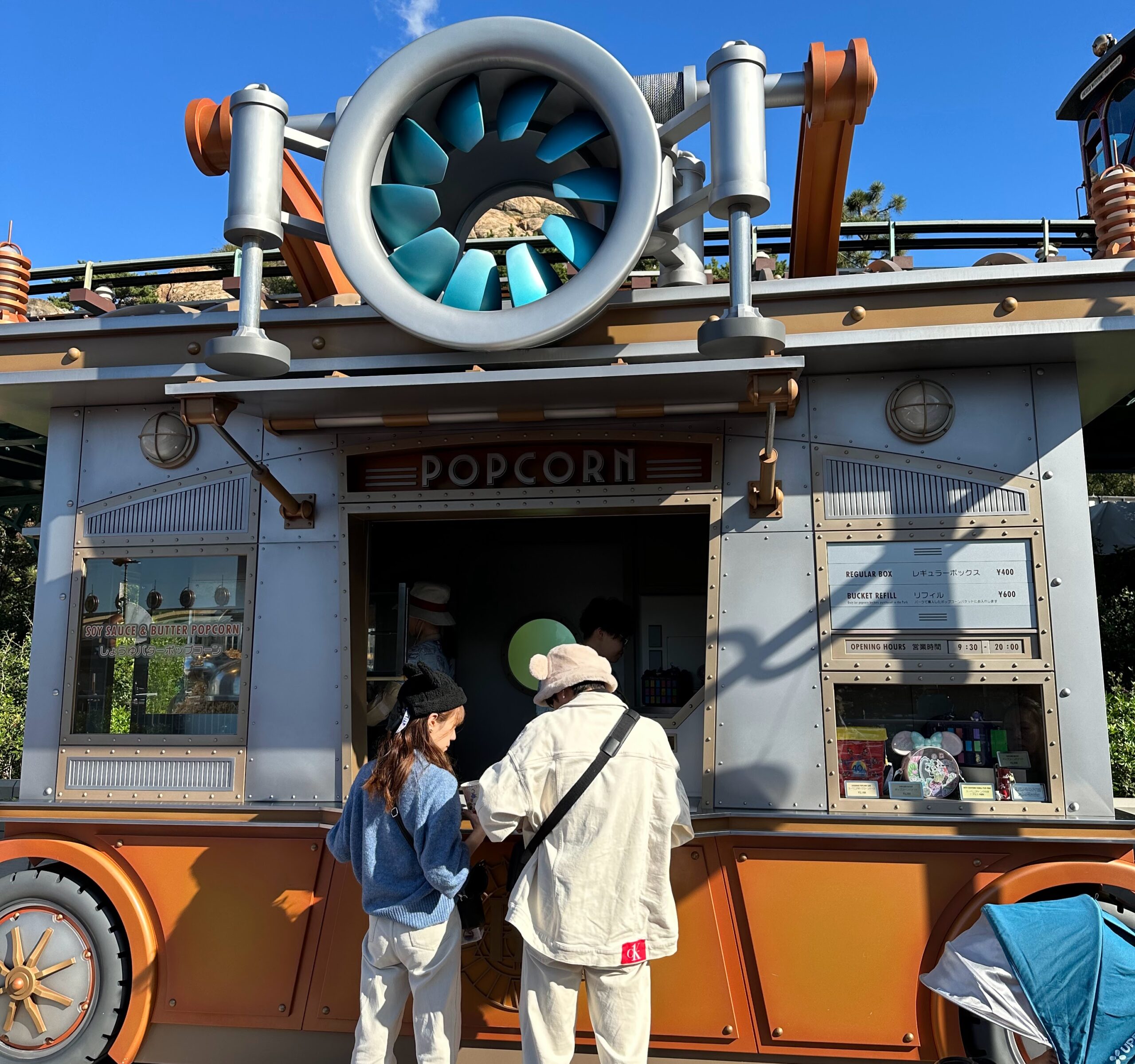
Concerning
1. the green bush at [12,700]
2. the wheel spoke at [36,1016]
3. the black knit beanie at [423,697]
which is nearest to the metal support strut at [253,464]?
the black knit beanie at [423,697]

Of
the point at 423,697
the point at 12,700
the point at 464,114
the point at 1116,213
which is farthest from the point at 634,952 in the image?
the point at 12,700

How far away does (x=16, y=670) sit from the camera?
41.7 feet

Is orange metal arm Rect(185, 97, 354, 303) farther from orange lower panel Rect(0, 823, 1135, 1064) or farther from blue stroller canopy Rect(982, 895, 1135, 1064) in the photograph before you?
blue stroller canopy Rect(982, 895, 1135, 1064)

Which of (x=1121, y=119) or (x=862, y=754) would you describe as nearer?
(x=862, y=754)

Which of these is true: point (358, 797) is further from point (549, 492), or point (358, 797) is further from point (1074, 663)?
point (1074, 663)

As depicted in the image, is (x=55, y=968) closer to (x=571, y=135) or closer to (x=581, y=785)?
(x=581, y=785)

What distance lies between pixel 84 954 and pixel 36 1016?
1.03 feet

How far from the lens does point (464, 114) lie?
13.3 ft

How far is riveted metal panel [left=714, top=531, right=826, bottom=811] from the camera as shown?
158 inches

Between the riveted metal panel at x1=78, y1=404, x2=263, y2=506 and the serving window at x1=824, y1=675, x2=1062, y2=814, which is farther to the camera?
the riveted metal panel at x1=78, y1=404, x2=263, y2=506

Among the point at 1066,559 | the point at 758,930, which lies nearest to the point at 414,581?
the point at 758,930

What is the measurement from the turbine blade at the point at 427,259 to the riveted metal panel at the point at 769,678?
6.07 ft

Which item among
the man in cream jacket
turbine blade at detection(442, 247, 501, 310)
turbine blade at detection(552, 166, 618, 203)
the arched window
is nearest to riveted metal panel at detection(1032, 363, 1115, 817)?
the man in cream jacket

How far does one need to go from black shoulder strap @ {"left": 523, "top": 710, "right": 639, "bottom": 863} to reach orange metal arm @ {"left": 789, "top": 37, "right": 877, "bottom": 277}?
2.67 meters
